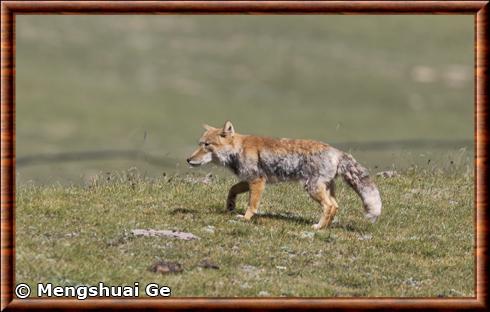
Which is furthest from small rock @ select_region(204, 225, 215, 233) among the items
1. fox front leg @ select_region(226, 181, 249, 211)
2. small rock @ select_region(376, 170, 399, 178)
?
small rock @ select_region(376, 170, 399, 178)

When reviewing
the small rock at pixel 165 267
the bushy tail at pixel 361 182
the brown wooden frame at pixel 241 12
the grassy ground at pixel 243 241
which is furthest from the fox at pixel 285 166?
the brown wooden frame at pixel 241 12

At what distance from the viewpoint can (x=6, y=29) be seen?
58.6 ft

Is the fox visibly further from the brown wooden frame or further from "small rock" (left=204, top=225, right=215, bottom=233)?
the brown wooden frame

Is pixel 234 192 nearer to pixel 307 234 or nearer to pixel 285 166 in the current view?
pixel 285 166

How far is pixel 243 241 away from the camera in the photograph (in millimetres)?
19547

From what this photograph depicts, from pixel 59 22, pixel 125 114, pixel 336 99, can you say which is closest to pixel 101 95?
pixel 125 114

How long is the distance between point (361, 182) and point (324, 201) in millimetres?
879

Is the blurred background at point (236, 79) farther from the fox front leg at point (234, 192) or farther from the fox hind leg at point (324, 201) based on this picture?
the fox hind leg at point (324, 201)

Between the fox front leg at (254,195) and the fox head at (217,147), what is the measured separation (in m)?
0.75

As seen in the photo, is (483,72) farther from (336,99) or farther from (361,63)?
(361,63)

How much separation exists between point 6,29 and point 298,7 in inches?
176

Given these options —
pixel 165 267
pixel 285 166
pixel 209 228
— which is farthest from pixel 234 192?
pixel 165 267

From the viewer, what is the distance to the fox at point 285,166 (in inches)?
836

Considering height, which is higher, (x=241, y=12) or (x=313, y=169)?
(x=241, y=12)
